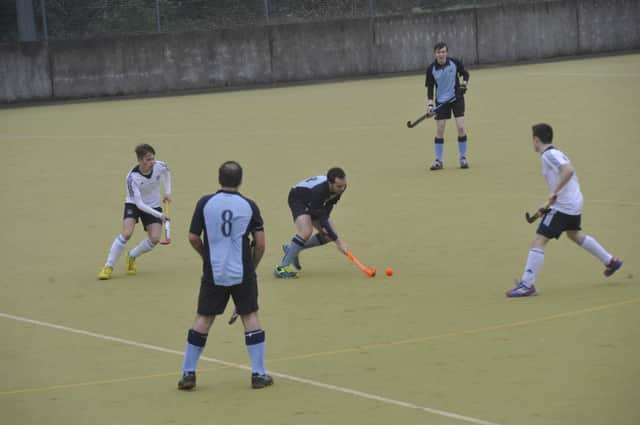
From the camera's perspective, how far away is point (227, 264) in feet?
28.8

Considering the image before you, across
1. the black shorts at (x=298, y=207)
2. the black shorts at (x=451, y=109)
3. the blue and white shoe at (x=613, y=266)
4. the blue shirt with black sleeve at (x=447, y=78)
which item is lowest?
the blue and white shoe at (x=613, y=266)

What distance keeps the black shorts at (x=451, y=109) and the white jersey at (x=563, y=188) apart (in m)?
8.38

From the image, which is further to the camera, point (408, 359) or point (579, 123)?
point (579, 123)

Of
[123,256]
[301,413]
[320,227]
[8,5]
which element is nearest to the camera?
[301,413]

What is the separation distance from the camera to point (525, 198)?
16203mm

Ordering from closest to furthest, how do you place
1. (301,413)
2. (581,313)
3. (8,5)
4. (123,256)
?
(301,413), (581,313), (123,256), (8,5)

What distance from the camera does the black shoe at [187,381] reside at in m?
8.88

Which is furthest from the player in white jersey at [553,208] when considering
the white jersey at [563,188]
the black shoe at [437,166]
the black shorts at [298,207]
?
the black shoe at [437,166]

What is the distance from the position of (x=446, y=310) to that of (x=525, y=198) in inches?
217

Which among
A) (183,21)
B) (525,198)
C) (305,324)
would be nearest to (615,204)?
(525,198)

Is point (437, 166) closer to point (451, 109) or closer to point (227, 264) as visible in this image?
point (451, 109)

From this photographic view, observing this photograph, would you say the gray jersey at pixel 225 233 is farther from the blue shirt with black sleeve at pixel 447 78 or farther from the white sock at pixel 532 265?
the blue shirt with black sleeve at pixel 447 78

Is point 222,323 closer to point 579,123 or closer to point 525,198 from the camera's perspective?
point 525,198

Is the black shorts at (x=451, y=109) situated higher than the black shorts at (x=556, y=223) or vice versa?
the black shorts at (x=451, y=109)
